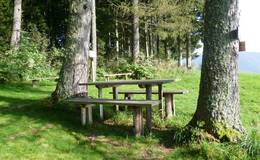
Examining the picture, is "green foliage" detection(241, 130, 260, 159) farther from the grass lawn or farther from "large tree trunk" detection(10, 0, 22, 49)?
"large tree trunk" detection(10, 0, 22, 49)

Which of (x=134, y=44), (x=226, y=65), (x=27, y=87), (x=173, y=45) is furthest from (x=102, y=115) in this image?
(x=173, y=45)

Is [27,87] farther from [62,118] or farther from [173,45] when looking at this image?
[173,45]

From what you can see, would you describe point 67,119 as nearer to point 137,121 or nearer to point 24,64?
point 137,121

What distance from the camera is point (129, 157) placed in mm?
6438

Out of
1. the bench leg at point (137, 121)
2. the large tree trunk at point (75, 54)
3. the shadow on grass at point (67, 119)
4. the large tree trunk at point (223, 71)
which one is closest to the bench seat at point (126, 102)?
the bench leg at point (137, 121)

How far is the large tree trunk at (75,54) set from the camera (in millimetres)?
9172

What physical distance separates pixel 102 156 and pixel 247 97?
790cm

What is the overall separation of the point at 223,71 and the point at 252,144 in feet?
4.23

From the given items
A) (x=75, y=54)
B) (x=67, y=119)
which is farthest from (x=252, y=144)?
(x=75, y=54)

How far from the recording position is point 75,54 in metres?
9.27

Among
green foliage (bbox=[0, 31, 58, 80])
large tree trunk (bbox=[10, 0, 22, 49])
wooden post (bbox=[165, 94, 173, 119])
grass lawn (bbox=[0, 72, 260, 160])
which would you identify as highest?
large tree trunk (bbox=[10, 0, 22, 49])

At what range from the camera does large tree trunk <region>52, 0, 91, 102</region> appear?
917 cm

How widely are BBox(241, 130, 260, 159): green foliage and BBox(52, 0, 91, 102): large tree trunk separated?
4.16m

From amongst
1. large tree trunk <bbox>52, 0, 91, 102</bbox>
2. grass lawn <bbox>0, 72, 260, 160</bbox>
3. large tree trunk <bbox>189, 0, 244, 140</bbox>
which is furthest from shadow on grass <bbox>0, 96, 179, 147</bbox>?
large tree trunk <bbox>189, 0, 244, 140</bbox>
